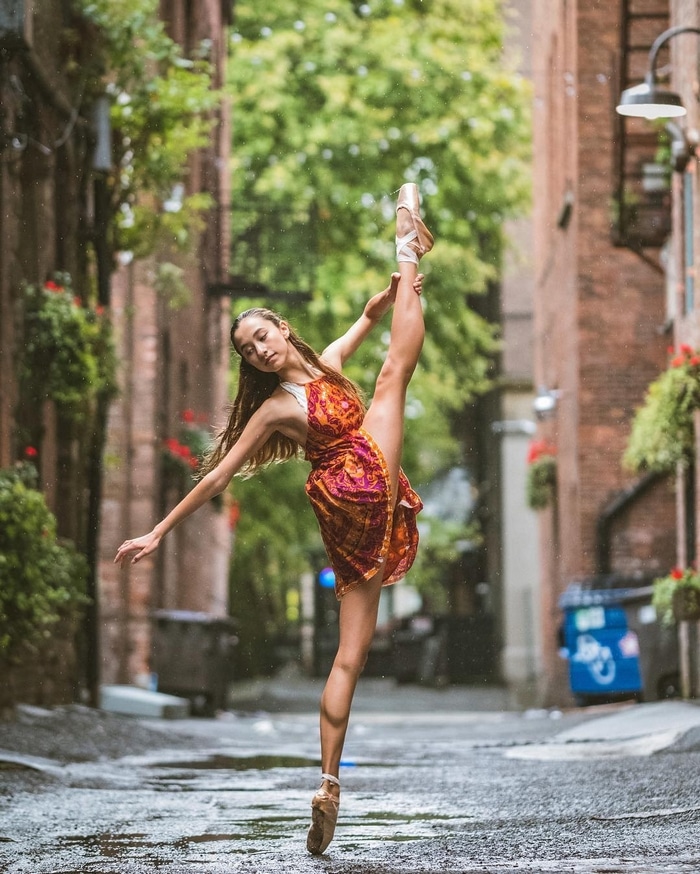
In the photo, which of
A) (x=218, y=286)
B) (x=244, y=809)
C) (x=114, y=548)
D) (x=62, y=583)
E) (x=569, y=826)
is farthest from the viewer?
(x=218, y=286)

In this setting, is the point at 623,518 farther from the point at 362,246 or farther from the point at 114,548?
the point at 362,246

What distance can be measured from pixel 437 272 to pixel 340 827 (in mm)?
22375

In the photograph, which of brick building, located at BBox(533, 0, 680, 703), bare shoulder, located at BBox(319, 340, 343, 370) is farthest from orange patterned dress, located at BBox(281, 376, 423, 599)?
brick building, located at BBox(533, 0, 680, 703)

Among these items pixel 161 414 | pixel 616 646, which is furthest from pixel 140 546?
pixel 161 414

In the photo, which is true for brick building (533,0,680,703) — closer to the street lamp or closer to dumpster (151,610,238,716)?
dumpster (151,610,238,716)

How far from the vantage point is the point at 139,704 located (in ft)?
52.0

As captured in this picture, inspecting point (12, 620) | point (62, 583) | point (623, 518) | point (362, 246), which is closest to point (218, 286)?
point (362, 246)

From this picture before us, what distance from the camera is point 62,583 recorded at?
454 inches

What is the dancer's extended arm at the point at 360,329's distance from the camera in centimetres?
556

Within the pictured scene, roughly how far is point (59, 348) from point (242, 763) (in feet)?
12.3

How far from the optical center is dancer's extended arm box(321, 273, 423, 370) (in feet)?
18.2

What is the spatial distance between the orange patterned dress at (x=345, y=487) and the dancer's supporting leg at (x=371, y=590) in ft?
0.17

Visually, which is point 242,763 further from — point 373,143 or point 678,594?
point 373,143

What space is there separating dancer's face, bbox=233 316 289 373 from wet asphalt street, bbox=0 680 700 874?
1.48 meters
